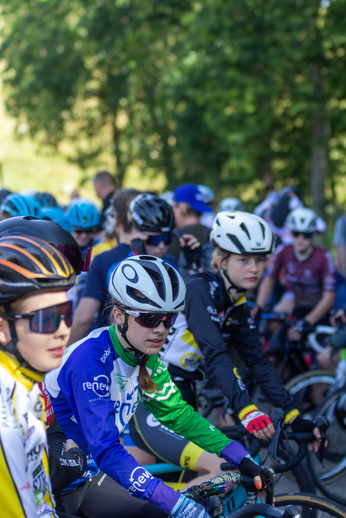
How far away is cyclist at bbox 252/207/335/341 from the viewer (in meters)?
5.74

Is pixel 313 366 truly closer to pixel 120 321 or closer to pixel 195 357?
pixel 195 357

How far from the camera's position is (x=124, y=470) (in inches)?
86.8

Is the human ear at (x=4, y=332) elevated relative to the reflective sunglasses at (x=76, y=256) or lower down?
lower down

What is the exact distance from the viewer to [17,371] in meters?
1.71

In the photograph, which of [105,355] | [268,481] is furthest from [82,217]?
[268,481]

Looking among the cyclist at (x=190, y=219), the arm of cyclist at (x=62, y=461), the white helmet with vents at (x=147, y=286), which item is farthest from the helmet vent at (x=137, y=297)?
the cyclist at (x=190, y=219)

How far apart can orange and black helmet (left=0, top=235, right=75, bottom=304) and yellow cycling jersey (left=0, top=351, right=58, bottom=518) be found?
9.0 inches

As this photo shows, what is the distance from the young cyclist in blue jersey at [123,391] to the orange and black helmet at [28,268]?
28.0 inches

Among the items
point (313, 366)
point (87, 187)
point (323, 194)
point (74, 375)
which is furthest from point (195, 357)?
point (87, 187)

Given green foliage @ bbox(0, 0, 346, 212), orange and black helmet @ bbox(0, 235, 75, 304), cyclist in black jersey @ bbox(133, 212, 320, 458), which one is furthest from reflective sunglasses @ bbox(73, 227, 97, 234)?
green foliage @ bbox(0, 0, 346, 212)

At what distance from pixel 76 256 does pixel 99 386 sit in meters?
0.77

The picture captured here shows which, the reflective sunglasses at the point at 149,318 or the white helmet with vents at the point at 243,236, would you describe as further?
the white helmet with vents at the point at 243,236

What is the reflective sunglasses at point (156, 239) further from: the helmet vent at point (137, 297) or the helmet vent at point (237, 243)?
the helmet vent at point (137, 297)

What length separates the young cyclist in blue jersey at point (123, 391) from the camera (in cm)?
222
